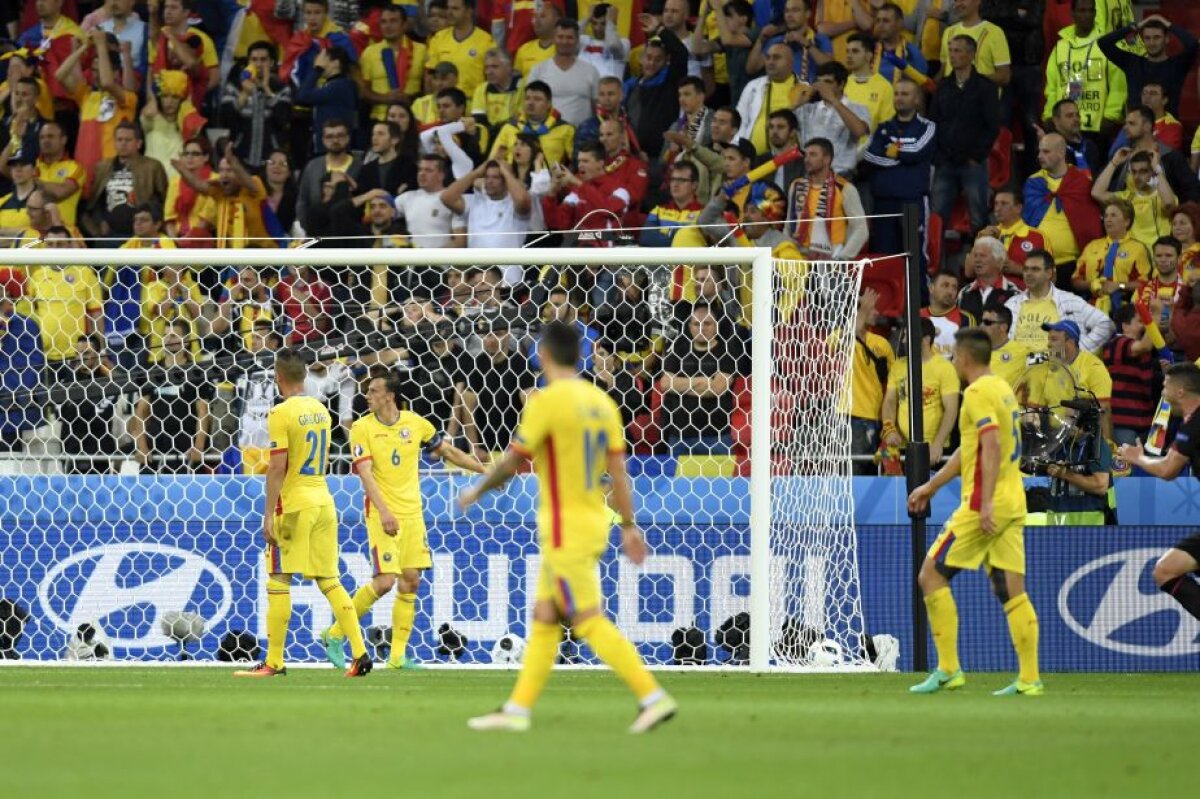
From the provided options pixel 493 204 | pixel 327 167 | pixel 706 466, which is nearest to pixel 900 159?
pixel 493 204

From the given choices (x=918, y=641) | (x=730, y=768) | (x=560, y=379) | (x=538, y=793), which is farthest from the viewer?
(x=918, y=641)

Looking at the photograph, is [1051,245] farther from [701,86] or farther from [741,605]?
[741,605]

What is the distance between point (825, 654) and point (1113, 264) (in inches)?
203

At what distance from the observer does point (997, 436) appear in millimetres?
10898

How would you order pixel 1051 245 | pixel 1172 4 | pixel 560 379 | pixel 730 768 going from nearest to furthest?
pixel 730 768 < pixel 560 379 < pixel 1051 245 < pixel 1172 4

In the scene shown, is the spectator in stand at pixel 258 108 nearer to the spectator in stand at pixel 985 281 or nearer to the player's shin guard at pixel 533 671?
the spectator in stand at pixel 985 281

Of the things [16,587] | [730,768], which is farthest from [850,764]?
[16,587]

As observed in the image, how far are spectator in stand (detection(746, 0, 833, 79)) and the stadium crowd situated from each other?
0.03 m

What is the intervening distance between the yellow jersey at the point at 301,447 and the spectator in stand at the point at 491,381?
2.75m

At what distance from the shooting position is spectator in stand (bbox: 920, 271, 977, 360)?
53.5 ft

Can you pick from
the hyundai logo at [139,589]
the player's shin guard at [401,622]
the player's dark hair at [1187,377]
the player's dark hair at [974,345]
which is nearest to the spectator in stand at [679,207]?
the player's shin guard at [401,622]

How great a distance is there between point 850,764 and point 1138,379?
9.29m

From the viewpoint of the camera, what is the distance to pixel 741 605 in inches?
559

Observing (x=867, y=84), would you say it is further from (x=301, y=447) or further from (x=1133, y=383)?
(x=301, y=447)
